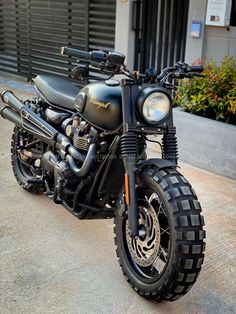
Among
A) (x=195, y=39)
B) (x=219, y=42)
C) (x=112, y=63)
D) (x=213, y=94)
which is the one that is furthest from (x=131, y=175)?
(x=195, y=39)

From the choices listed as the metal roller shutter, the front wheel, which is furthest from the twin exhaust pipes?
the metal roller shutter

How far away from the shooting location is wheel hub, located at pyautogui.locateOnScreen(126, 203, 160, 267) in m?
2.54

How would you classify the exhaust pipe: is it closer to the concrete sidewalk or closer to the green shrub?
the concrete sidewalk

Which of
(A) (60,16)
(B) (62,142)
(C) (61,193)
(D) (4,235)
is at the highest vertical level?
(A) (60,16)

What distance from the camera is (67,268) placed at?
2930 mm

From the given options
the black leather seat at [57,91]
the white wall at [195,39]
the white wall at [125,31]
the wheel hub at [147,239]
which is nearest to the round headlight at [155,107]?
the wheel hub at [147,239]

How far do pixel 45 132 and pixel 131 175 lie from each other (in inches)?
45.5

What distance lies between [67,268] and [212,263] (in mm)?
954

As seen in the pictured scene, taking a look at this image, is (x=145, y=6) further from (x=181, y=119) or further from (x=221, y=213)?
(x=221, y=213)

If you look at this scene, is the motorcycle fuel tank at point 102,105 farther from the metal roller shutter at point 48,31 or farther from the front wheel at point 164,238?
the metal roller shutter at point 48,31

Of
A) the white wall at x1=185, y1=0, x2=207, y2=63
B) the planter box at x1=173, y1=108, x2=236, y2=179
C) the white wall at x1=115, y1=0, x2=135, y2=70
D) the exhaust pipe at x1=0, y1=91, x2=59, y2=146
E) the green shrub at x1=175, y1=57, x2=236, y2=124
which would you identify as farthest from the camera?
the white wall at x1=115, y1=0, x2=135, y2=70

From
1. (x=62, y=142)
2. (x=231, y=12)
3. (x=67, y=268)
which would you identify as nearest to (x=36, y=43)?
(x=231, y=12)

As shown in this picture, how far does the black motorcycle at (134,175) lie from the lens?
7.84 ft

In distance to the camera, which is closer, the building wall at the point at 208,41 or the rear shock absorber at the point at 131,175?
the rear shock absorber at the point at 131,175
